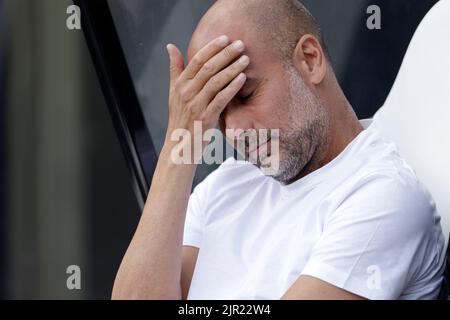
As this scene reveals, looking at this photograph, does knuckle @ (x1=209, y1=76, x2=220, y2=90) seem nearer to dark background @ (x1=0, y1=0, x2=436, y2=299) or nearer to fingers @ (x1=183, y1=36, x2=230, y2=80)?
fingers @ (x1=183, y1=36, x2=230, y2=80)

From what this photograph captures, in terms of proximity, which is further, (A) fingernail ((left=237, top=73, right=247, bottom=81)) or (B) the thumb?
(B) the thumb

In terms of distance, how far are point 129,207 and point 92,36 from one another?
83 centimetres

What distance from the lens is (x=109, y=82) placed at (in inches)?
78.9

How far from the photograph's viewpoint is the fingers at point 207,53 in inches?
54.5

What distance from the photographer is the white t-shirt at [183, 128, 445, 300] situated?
122cm

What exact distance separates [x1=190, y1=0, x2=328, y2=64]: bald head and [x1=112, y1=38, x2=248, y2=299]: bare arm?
47 millimetres

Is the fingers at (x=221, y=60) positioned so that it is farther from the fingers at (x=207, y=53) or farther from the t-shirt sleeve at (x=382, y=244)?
the t-shirt sleeve at (x=382, y=244)


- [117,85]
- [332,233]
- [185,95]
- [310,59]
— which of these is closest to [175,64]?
[185,95]

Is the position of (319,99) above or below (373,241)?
above

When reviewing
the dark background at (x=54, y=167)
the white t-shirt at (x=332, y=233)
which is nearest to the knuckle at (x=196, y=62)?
the white t-shirt at (x=332, y=233)

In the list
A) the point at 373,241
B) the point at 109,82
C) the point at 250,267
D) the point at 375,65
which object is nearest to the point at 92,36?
the point at 109,82

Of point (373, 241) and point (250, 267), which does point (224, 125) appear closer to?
point (250, 267)
